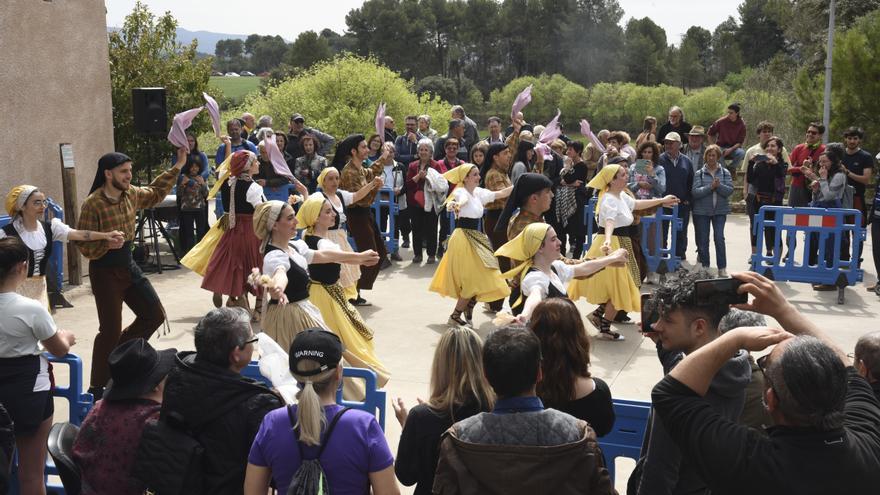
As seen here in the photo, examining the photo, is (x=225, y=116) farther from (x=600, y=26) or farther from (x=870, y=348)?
(x=600, y=26)

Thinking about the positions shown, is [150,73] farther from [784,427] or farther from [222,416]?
[784,427]

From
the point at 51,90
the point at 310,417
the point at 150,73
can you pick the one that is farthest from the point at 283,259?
the point at 150,73

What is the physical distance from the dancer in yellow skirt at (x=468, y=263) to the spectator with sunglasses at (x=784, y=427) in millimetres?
6417

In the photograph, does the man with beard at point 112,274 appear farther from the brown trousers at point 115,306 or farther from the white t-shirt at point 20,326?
the white t-shirt at point 20,326

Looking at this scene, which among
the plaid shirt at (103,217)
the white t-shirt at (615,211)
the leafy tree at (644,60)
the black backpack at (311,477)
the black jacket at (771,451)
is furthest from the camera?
the leafy tree at (644,60)

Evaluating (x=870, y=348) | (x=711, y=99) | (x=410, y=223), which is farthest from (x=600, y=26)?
(x=870, y=348)

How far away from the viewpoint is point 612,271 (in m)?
9.19

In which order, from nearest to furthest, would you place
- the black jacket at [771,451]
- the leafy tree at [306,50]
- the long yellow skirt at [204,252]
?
the black jacket at [771,451] < the long yellow skirt at [204,252] < the leafy tree at [306,50]

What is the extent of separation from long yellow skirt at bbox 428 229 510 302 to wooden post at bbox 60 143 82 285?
4.94 metres

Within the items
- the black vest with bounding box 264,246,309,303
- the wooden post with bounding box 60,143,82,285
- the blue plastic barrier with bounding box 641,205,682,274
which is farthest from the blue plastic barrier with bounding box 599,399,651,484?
the wooden post with bounding box 60,143,82,285

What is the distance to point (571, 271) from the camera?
6.80m

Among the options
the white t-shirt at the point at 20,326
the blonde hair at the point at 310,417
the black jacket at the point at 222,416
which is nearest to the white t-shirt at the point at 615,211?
the white t-shirt at the point at 20,326

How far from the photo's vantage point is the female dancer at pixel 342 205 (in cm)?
929

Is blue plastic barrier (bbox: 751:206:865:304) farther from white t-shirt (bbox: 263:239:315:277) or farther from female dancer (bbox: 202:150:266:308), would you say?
white t-shirt (bbox: 263:239:315:277)
